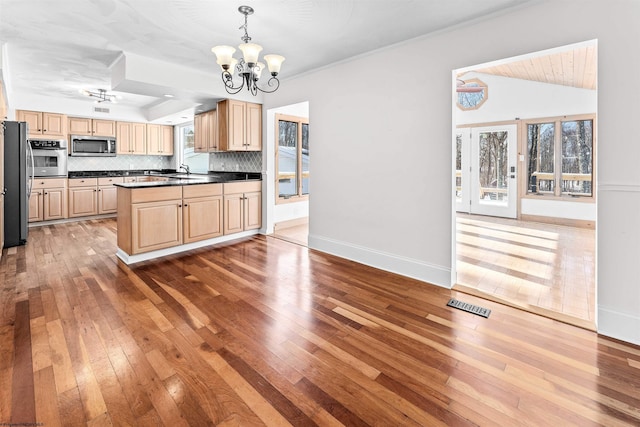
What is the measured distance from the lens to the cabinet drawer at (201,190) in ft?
14.4

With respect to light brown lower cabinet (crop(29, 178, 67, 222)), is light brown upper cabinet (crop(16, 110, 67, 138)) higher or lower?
higher

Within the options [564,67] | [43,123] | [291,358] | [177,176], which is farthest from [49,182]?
[564,67]

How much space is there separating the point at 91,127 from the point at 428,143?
23.0 ft

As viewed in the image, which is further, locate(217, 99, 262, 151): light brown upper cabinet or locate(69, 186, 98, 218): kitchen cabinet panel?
locate(69, 186, 98, 218): kitchen cabinet panel

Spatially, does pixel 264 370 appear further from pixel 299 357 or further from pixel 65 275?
pixel 65 275

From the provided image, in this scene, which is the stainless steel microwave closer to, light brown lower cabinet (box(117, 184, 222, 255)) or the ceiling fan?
light brown lower cabinet (box(117, 184, 222, 255))

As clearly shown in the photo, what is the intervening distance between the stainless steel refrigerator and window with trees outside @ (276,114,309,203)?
147 inches

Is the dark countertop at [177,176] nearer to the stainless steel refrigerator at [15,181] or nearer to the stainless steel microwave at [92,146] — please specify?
the stainless steel microwave at [92,146]

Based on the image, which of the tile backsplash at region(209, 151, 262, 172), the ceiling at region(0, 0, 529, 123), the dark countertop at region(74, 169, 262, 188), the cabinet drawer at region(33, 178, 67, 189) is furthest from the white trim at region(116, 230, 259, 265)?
the cabinet drawer at region(33, 178, 67, 189)

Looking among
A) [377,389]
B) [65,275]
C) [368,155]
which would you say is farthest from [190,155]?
[377,389]

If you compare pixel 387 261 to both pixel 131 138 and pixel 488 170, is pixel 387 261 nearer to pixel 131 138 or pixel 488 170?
pixel 488 170

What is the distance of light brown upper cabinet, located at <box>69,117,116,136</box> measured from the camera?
257 inches

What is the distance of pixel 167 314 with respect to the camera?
2562mm

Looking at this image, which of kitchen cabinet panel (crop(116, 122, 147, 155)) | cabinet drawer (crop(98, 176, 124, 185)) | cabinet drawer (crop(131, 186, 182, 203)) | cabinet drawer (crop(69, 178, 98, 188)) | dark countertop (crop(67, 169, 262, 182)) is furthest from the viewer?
kitchen cabinet panel (crop(116, 122, 147, 155))
